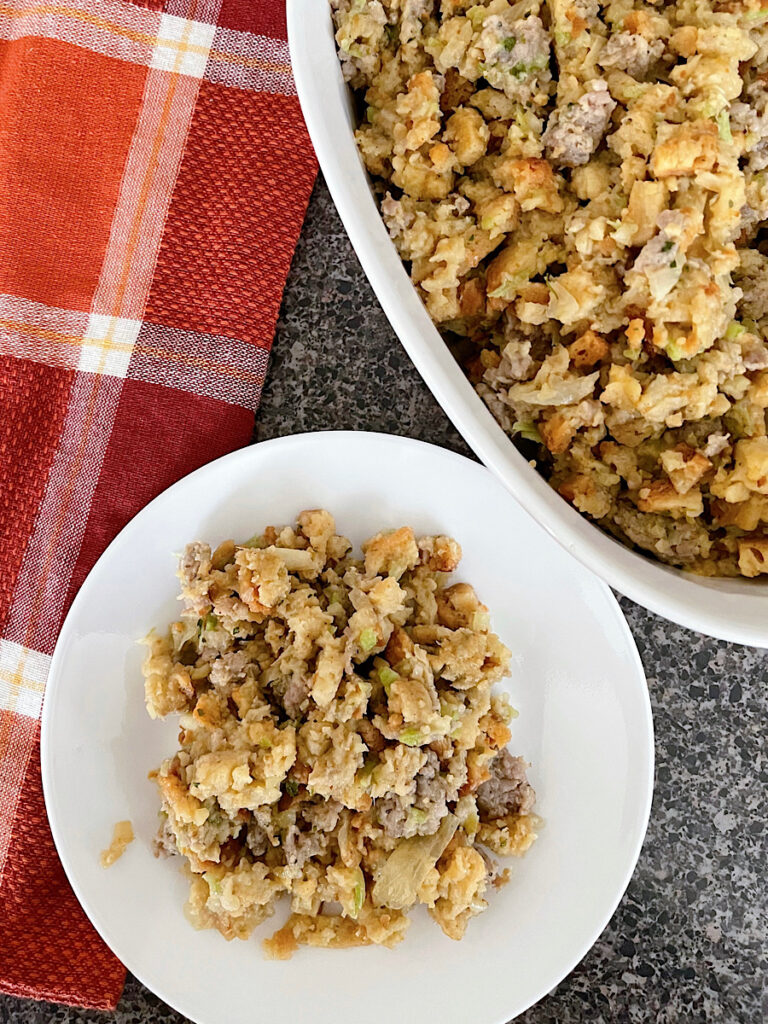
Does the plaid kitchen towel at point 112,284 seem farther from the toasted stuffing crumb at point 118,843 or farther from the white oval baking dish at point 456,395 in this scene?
the white oval baking dish at point 456,395

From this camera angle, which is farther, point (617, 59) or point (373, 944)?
point (373, 944)

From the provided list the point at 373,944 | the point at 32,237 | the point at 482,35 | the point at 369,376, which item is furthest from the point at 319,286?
the point at 373,944

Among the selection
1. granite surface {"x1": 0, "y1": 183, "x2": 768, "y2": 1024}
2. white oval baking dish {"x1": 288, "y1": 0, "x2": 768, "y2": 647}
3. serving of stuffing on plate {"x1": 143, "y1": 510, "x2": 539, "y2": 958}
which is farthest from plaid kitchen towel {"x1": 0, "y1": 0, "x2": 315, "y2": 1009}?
white oval baking dish {"x1": 288, "y1": 0, "x2": 768, "y2": 647}

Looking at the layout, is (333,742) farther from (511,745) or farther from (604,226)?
(604,226)

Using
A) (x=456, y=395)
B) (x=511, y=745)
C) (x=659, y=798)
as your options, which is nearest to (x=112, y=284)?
(x=456, y=395)

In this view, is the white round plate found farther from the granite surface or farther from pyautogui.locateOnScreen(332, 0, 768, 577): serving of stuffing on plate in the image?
pyautogui.locateOnScreen(332, 0, 768, 577): serving of stuffing on plate

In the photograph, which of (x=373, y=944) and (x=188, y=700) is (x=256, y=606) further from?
(x=373, y=944)
